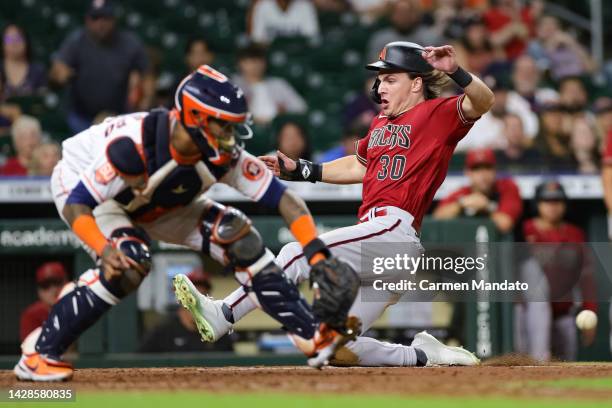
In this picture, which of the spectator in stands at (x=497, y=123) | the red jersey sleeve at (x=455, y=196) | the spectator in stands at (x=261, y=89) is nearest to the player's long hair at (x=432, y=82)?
the red jersey sleeve at (x=455, y=196)

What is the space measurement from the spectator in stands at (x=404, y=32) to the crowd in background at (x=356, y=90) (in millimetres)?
14

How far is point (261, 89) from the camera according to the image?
37.8 ft

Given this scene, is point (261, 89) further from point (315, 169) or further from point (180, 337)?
point (315, 169)

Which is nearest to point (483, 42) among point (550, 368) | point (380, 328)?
point (380, 328)

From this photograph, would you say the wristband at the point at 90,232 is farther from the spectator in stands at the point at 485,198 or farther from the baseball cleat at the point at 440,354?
the spectator in stands at the point at 485,198

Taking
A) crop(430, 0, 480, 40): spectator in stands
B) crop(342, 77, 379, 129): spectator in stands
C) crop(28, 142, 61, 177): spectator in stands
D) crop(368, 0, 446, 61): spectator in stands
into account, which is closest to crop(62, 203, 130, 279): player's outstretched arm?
crop(28, 142, 61, 177): spectator in stands

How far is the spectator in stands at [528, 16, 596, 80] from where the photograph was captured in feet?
42.1

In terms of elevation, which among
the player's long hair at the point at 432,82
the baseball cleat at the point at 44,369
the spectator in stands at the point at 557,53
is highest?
the spectator in stands at the point at 557,53

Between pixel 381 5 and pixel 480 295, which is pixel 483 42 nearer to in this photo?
pixel 381 5

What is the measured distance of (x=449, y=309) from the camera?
9211 mm

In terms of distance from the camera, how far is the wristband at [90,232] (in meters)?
5.47

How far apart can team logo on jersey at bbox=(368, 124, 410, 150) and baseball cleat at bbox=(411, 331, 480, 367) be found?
46.2 inches

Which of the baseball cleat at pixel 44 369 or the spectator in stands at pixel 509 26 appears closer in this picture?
the baseball cleat at pixel 44 369

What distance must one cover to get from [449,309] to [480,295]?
28cm
